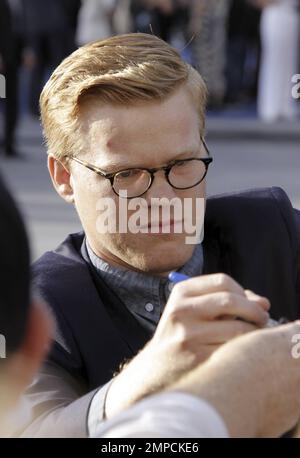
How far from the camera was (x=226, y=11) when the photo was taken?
48.8ft

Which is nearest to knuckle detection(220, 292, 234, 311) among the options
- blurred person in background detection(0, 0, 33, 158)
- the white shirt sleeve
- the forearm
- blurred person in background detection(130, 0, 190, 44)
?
the forearm

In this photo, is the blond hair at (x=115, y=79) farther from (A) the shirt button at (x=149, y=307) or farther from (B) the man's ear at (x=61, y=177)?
(A) the shirt button at (x=149, y=307)

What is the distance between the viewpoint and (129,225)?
2.38 meters

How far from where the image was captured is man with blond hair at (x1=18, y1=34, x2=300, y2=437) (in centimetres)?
233

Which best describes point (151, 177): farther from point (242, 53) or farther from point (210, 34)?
point (242, 53)

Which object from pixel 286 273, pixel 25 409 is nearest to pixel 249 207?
pixel 286 273

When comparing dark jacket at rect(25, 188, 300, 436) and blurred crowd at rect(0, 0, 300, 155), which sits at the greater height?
dark jacket at rect(25, 188, 300, 436)

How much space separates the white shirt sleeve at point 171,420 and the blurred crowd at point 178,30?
10.7m

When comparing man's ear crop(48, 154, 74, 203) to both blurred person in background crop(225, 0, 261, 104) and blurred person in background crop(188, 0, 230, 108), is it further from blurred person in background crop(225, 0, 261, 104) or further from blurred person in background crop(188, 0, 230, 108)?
blurred person in background crop(225, 0, 261, 104)

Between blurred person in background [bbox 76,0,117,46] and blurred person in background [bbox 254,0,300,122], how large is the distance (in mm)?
1551

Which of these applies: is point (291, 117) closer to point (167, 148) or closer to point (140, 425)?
point (167, 148)

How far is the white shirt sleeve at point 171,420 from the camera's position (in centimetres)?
133

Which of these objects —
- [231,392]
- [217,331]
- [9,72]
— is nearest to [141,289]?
[217,331]

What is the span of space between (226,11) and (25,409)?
516 inches
